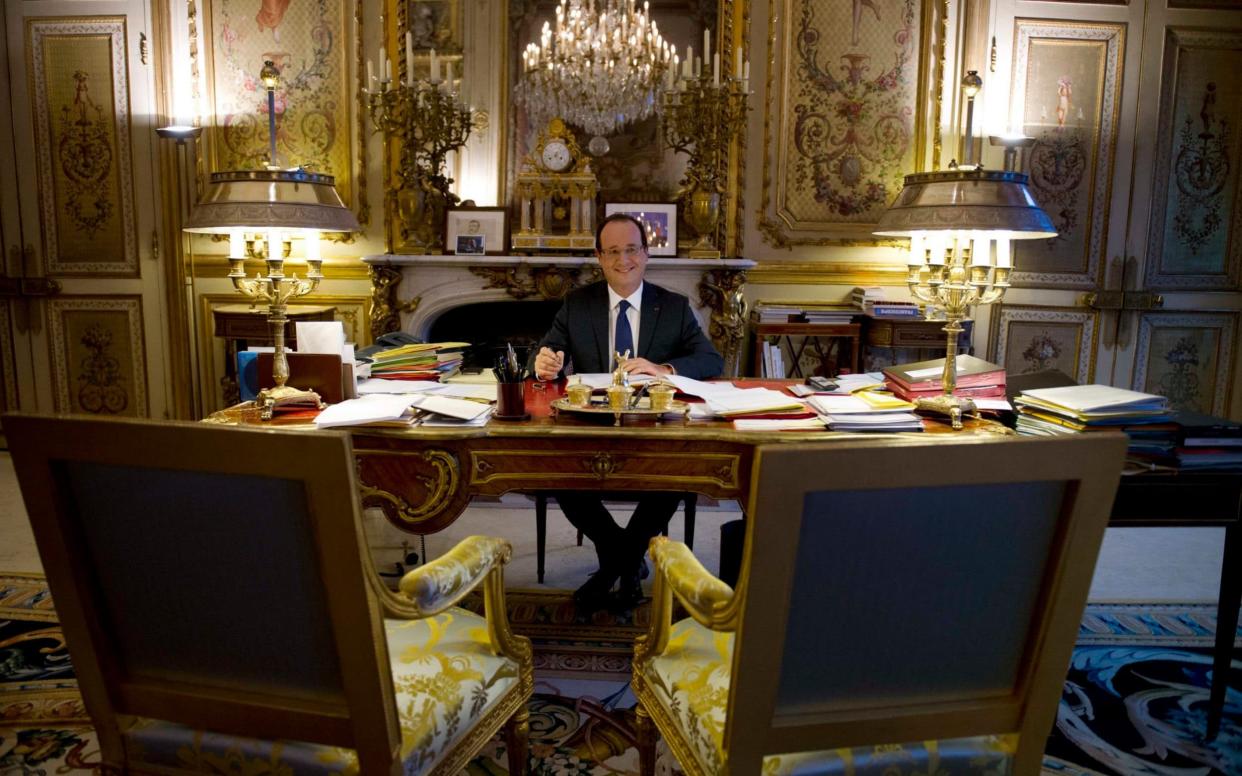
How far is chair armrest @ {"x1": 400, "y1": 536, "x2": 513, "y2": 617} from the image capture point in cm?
113

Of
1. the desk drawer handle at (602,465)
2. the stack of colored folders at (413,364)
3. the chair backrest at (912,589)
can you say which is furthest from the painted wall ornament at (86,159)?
the chair backrest at (912,589)

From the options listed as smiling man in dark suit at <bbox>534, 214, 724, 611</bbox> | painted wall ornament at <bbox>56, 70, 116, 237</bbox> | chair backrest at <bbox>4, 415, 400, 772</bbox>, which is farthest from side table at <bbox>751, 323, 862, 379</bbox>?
painted wall ornament at <bbox>56, 70, 116, 237</bbox>

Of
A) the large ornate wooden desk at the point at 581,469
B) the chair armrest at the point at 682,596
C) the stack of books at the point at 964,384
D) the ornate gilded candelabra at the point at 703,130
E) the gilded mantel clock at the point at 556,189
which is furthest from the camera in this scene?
the gilded mantel clock at the point at 556,189

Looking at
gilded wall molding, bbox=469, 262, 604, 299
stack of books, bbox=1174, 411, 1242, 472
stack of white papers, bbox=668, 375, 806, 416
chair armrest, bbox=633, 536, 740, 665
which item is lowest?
chair armrest, bbox=633, 536, 740, 665

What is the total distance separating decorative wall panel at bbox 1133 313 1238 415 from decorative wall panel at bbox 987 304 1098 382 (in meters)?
0.30

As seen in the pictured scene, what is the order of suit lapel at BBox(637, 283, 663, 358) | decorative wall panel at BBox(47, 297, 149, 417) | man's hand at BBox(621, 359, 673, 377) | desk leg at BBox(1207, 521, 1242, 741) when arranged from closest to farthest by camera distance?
desk leg at BBox(1207, 521, 1242, 741)
man's hand at BBox(621, 359, 673, 377)
suit lapel at BBox(637, 283, 663, 358)
decorative wall panel at BBox(47, 297, 149, 417)

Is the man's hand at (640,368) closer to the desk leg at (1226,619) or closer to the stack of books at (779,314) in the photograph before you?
the desk leg at (1226,619)

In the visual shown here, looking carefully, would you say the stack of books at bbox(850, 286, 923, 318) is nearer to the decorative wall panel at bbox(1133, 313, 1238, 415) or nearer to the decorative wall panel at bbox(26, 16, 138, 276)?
the decorative wall panel at bbox(1133, 313, 1238, 415)

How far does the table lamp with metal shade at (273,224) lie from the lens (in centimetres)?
192

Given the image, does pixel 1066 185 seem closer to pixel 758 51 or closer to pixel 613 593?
pixel 758 51

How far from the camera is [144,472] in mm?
969

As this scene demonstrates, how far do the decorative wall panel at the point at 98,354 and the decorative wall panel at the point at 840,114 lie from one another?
3.76 m

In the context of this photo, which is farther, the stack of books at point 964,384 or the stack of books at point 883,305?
the stack of books at point 883,305

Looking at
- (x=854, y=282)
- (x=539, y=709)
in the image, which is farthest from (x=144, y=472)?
(x=854, y=282)
